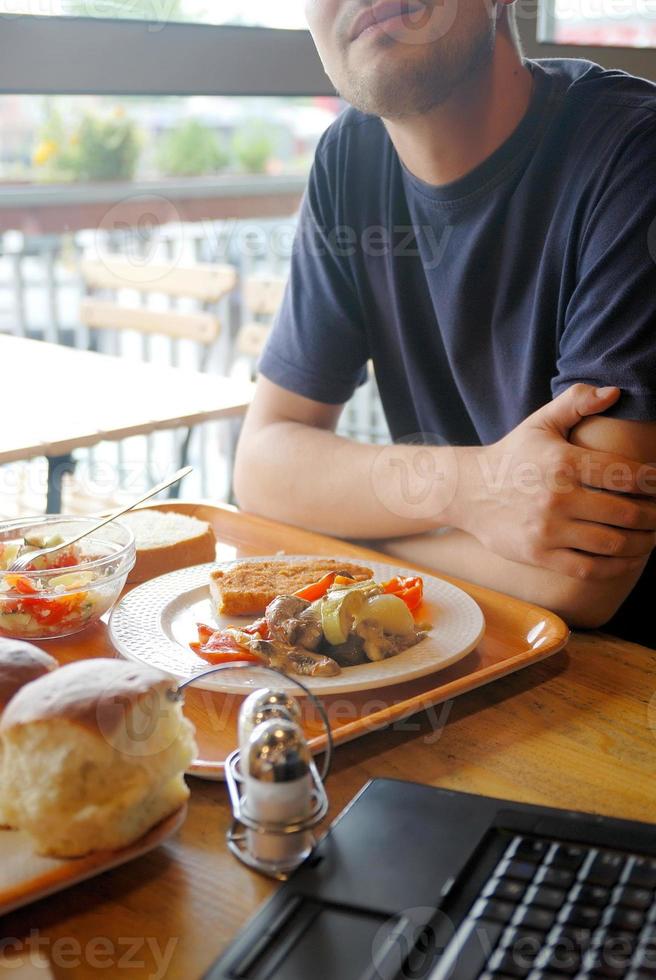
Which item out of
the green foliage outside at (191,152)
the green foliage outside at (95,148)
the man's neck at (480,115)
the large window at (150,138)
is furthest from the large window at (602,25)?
the green foliage outside at (191,152)

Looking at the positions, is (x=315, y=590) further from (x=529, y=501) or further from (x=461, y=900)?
(x=461, y=900)

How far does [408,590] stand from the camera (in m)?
0.92

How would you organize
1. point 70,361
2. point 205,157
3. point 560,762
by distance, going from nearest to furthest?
point 560,762 → point 70,361 → point 205,157

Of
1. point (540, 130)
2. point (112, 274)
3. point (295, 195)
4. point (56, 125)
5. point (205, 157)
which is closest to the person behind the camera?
point (540, 130)

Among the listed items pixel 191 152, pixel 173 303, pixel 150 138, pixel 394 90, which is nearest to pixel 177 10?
pixel 394 90

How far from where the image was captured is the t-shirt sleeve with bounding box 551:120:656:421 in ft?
3.25

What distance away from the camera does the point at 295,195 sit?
410 centimetres

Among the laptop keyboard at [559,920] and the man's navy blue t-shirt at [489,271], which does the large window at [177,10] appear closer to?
the man's navy blue t-shirt at [489,271]

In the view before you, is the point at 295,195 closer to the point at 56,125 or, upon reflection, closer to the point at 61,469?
the point at 56,125

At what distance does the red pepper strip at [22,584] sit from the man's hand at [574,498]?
18.0 inches

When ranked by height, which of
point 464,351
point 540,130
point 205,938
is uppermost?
point 540,130

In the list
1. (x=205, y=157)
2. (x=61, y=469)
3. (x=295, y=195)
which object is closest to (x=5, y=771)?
(x=61, y=469)

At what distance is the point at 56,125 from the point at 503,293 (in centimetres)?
419

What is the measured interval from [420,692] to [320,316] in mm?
695
